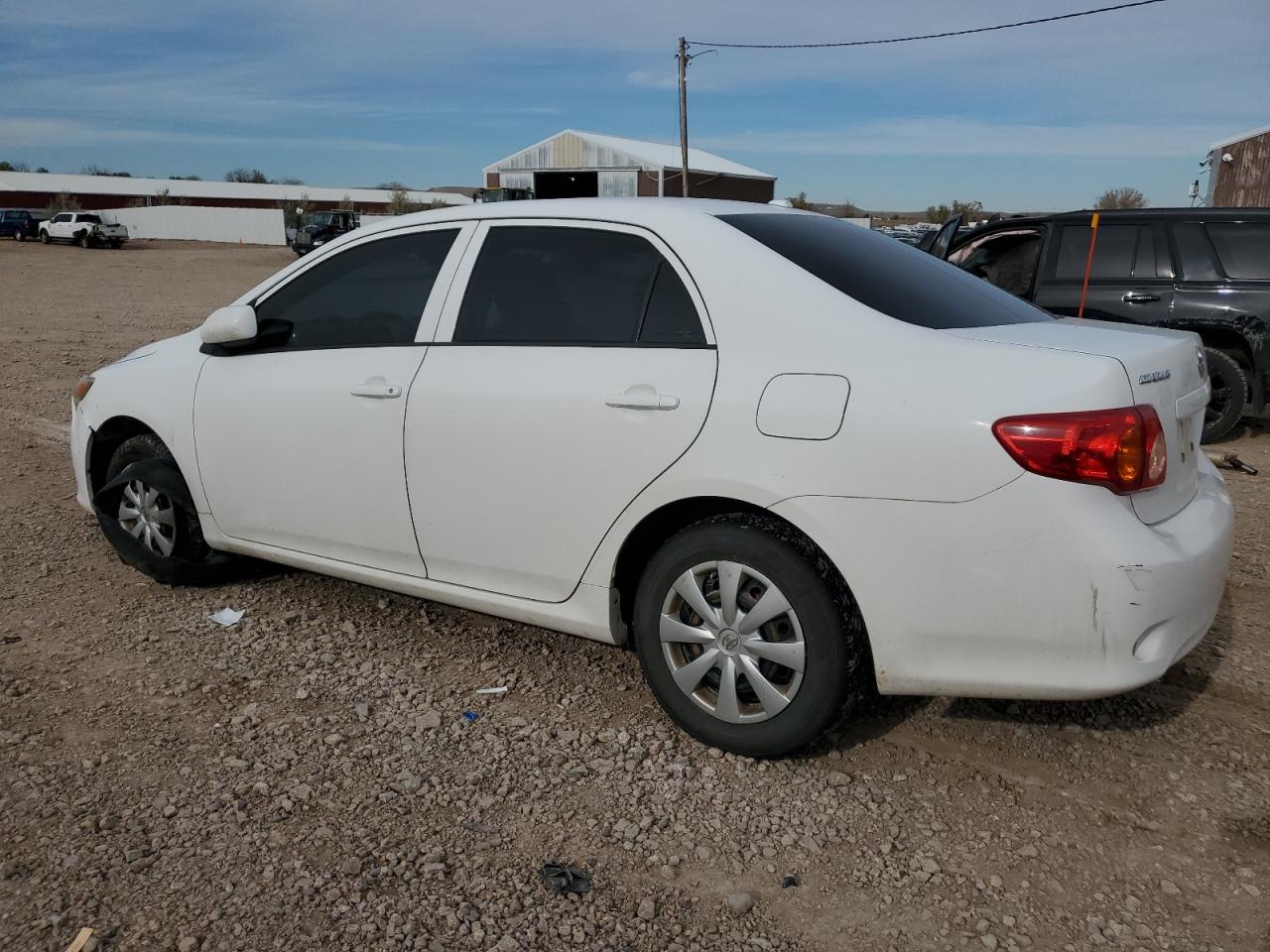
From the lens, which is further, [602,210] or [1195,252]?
[1195,252]

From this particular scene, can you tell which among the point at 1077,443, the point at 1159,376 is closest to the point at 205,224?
the point at 1159,376

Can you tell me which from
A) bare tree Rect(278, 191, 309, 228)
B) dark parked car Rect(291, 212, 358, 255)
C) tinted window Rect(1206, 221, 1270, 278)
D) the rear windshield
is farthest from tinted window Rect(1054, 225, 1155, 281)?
bare tree Rect(278, 191, 309, 228)

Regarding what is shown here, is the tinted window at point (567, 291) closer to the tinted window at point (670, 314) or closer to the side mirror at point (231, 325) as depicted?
the tinted window at point (670, 314)

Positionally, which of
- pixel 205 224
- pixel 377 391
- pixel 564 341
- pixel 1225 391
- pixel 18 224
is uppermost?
pixel 205 224

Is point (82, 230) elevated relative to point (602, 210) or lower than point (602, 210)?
elevated

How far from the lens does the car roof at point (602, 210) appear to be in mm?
3451

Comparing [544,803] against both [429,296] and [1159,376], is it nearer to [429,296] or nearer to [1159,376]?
[429,296]

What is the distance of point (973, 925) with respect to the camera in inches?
100

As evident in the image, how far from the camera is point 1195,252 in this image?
7832 millimetres

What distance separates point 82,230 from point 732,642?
166 ft

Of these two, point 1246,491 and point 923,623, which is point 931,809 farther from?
point 1246,491

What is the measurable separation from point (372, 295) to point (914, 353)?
7.08 feet

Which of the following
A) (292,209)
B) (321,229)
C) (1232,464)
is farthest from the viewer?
(292,209)

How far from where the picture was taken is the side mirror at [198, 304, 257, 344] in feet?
13.7
